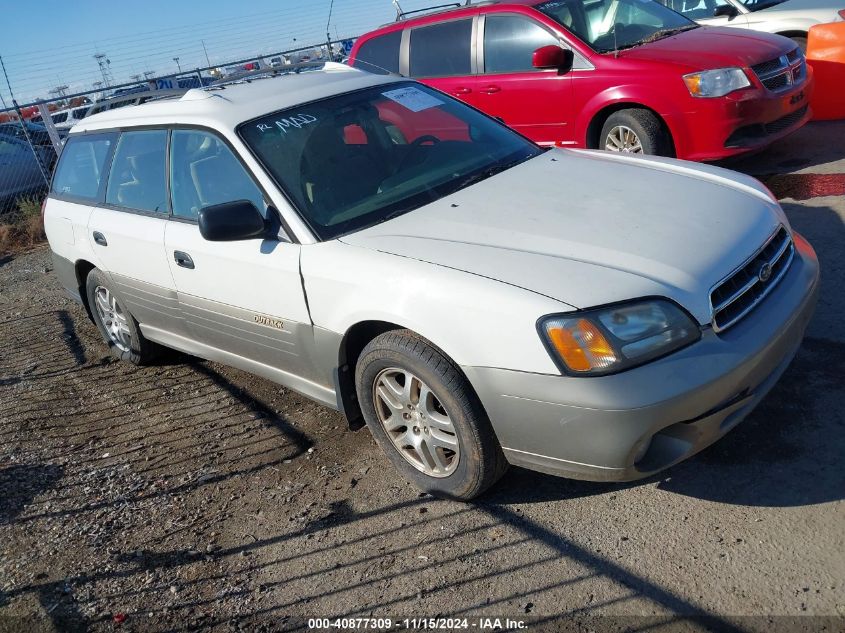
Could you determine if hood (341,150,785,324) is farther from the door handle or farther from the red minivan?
the red minivan

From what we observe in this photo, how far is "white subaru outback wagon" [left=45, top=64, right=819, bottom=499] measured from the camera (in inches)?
105

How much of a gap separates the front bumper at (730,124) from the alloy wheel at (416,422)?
4246mm

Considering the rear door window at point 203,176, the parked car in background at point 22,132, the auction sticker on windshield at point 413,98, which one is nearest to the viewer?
the rear door window at point 203,176

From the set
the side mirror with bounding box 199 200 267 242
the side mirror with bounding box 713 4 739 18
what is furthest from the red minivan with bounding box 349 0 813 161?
the side mirror with bounding box 199 200 267 242

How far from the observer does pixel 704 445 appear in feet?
9.14

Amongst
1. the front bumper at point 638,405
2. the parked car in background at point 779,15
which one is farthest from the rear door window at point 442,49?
the front bumper at point 638,405

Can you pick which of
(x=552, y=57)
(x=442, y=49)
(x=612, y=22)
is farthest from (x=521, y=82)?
(x=442, y=49)

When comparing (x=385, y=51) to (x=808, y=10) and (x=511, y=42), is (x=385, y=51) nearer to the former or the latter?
(x=511, y=42)

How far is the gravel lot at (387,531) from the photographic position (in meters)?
2.64

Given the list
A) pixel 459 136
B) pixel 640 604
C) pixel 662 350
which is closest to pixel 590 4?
pixel 459 136

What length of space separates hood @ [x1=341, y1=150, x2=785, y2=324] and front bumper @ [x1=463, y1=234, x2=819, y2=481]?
219mm

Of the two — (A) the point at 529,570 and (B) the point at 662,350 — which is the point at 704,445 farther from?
(A) the point at 529,570

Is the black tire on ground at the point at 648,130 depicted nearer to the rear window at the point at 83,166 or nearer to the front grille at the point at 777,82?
the front grille at the point at 777,82

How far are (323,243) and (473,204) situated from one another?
2.35 ft
